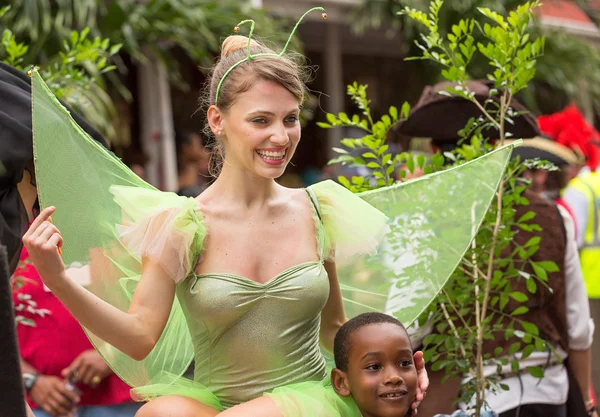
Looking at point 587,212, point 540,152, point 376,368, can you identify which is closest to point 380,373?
point 376,368

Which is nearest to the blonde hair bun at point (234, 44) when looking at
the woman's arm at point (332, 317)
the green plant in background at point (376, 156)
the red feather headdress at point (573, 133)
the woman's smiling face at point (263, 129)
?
the woman's smiling face at point (263, 129)

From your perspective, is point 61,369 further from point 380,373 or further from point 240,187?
point 380,373

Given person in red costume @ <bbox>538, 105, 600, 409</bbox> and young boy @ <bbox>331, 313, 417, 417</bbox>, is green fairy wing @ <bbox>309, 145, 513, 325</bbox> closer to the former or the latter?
young boy @ <bbox>331, 313, 417, 417</bbox>

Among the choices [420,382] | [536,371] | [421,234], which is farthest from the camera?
[536,371]

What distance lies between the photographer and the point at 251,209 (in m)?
2.80

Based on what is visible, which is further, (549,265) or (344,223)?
(549,265)

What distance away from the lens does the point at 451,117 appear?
3.90 meters

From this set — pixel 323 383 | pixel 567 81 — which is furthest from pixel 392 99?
pixel 323 383

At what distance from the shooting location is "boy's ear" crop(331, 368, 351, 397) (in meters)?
2.68

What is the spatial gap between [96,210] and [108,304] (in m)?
0.41

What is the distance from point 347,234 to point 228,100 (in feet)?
1.84

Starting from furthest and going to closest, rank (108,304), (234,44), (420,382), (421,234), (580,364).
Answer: (580,364) < (421,234) < (234,44) < (420,382) < (108,304)

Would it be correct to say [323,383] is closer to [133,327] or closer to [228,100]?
[133,327]

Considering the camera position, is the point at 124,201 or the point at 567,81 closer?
the point at 124,201
